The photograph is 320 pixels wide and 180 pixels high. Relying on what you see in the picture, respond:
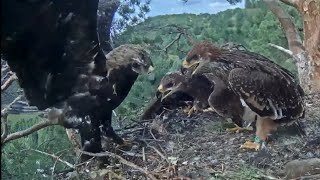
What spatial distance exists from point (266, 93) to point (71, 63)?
0.84m

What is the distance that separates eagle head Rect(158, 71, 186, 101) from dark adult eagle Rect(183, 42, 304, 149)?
227mm

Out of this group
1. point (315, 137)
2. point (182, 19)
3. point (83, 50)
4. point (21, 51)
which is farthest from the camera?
point (182, 19)

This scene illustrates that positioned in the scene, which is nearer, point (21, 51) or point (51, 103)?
point (21, 51)

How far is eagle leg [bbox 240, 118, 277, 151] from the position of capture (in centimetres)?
233

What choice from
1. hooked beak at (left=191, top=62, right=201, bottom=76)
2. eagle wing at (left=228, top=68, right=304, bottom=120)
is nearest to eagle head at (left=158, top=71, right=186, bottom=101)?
hooked beak at (left=191, top=62, right=201, bottom=76)

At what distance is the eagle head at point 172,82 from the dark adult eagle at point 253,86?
227 mm

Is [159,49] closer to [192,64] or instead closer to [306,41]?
[192,64]

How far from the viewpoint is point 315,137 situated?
242cm

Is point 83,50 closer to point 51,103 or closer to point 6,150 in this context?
point 51,103

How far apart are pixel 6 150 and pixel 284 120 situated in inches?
41.2

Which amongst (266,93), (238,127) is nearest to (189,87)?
(238,127)

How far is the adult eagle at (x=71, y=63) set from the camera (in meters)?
1.38

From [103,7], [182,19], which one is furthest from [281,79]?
[182,19]

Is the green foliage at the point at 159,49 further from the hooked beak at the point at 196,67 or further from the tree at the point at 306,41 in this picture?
the hooked beak at the point at 196,67
